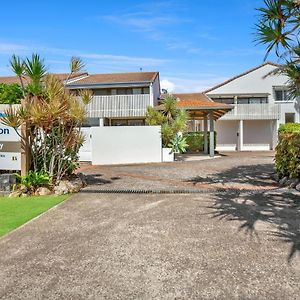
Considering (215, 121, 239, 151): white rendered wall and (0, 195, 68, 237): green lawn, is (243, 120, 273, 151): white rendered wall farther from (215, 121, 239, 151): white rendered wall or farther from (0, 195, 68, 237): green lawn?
(0, 195, 68, 237): green lawn

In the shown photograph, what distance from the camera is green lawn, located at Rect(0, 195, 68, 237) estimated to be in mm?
6387

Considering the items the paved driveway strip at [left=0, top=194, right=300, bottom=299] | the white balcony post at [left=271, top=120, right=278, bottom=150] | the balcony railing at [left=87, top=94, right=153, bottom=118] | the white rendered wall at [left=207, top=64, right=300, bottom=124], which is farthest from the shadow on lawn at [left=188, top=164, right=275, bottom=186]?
the white rendered wall at [left=207, top=64, right=300, bottom=124]

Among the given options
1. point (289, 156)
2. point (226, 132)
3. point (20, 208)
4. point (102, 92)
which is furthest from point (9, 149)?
point (226, 132)

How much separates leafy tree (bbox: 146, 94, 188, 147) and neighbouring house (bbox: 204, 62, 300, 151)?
1100 cm

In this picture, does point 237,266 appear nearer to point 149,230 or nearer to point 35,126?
point 149,230

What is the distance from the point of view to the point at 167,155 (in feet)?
59.6

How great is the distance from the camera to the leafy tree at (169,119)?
1831 cm

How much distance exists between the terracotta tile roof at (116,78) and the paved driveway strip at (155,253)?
830 inches

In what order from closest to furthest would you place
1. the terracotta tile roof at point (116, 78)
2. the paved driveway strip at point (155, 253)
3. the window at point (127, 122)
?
the paved driveway strip at point (155, 253) < the terracotta tile roof at point (116, 78) < the window at point (127, 122)

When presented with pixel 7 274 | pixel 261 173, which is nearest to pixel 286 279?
pixel 7 274

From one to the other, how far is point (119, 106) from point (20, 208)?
63.6ft

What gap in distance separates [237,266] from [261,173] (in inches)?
364

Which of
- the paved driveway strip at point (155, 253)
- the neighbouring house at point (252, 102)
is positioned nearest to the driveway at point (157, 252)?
the paved driveway strip at point (155, 253)

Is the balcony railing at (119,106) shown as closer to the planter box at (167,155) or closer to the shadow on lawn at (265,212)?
the planter box at (167,155)
